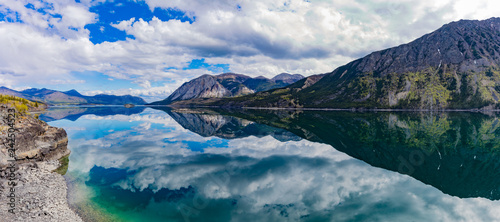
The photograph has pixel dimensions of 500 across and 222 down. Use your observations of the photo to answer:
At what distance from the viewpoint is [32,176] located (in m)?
39.4

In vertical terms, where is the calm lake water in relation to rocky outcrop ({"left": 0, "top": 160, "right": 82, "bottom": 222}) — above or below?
below

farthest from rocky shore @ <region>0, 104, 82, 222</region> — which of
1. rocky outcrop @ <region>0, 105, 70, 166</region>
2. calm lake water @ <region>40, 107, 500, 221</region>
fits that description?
calm lake water @ <region>40, 107, 500, 221</region>

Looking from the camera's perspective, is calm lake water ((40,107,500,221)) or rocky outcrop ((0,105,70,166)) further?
rocky outcrop ((0,105,70,166))

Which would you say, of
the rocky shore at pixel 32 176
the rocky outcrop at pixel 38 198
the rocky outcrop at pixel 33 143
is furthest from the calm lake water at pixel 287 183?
the rocky outcrop at pixel 33 143

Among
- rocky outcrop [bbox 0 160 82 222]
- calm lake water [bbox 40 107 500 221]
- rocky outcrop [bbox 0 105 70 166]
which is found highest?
rocky outcrop [bbox 0 105 70 166]

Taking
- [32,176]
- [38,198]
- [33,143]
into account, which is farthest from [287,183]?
[33,143]

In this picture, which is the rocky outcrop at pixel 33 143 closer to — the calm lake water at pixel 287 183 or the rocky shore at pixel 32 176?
the rocky shore at pixel 32 176

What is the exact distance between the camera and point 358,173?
45.1 metres

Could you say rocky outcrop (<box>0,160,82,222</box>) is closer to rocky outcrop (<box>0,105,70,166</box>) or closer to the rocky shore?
the rocky shore

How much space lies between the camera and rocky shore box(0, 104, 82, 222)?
89.2 ft

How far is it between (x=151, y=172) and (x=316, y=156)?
3929 cm

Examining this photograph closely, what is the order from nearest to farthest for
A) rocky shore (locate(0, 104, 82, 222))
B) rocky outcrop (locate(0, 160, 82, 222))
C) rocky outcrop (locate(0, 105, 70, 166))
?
rocky outcrop (locate(0, 160, 82, 222)) < rocky shore (locate(0, 104, 82, 222)) < rocky outcrop (locate(0, 105, 70, 166))

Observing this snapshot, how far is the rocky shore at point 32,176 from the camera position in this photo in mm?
27203

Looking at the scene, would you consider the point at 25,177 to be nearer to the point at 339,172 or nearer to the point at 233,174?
the point at 233,174
